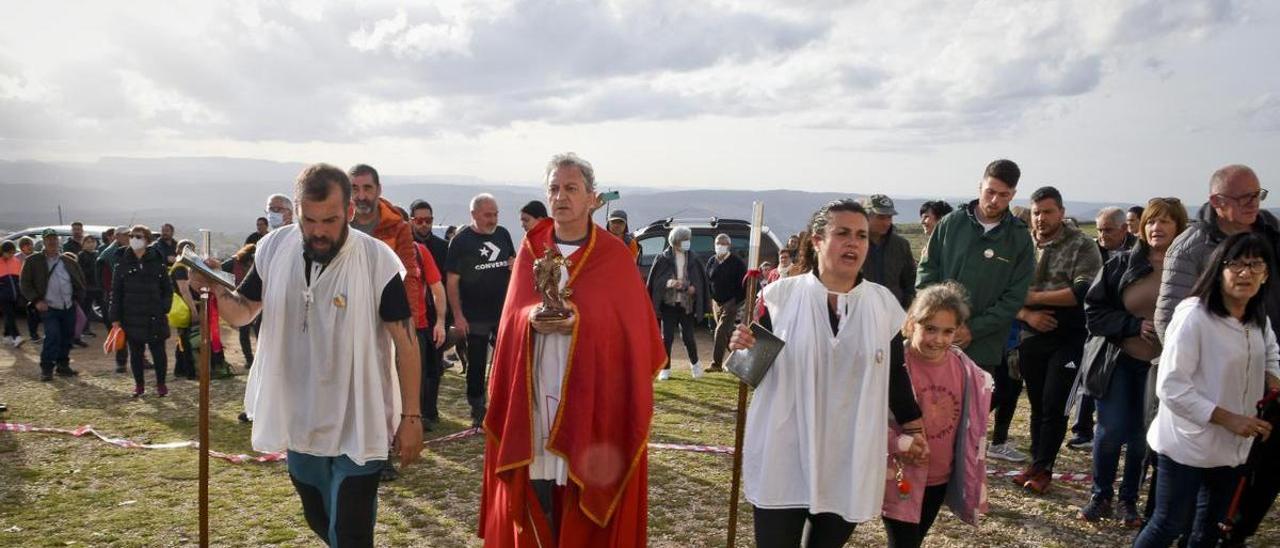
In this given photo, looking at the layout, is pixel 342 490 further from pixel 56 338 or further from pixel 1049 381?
pixel 56 338

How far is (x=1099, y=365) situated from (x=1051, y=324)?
2.10ft

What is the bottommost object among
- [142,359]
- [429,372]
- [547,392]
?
[142,359]

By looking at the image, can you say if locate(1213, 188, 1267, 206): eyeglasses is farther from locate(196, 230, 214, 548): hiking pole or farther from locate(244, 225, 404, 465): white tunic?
locate(196, 230, 214, 548): hiking pole

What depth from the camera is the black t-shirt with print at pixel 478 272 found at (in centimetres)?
739

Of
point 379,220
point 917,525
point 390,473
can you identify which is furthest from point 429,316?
point 917,525

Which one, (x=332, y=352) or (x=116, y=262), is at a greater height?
(x=332, y=352)

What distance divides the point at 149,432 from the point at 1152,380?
820cm

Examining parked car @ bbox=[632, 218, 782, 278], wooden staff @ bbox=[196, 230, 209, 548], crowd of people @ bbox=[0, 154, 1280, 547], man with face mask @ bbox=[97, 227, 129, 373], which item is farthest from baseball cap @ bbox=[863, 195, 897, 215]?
parked car @ bbox=[632, 218, 782, 278]

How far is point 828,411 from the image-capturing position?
3285 mm

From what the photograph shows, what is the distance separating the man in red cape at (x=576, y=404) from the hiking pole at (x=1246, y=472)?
9.17 ft

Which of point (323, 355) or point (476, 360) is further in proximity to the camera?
point (476, 360)

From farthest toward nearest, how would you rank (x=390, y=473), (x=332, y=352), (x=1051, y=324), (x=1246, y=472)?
(x=390, y=473)
(x=1051, y=324)
(x=1246, y=472)
(x=332, y=352)

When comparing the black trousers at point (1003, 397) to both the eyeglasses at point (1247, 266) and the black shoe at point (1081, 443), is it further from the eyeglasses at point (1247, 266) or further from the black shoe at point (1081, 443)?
the eyeglasses at point (1247, 266)

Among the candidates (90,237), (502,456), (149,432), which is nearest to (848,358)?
(502,456)
